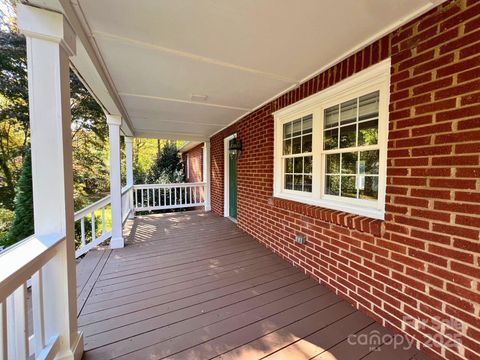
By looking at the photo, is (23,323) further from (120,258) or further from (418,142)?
(418,142)

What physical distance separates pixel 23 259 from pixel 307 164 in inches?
111

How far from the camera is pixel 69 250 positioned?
4.82ft

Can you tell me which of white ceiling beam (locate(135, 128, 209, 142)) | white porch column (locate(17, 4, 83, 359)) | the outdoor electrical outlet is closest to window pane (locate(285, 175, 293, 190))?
the outdoor electrical outlet

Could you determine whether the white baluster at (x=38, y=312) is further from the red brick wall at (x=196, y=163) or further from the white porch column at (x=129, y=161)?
the red brick wall at (x=196, y=163)

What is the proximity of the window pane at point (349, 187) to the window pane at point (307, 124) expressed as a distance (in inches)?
33.7

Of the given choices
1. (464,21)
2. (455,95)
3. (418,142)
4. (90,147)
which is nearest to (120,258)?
(418,142)

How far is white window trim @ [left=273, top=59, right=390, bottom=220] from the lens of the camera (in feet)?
6.15

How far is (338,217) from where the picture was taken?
7.26ft

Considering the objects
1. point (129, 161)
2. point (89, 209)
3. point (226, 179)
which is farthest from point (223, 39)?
point (129, 161)

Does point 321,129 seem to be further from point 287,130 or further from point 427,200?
point 427,200

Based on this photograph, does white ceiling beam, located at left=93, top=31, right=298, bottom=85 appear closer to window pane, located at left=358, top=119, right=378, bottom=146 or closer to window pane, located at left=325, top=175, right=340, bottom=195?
window pane, located at left=358, top=119, right=378, bottom=146

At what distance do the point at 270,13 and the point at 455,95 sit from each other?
53.9 inches

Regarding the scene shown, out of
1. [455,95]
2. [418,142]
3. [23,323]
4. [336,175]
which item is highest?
[455,95]

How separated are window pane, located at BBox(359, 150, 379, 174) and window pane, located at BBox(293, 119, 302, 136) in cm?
107
